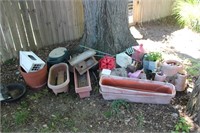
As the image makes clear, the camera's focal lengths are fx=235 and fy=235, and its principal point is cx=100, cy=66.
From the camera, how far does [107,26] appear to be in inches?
129

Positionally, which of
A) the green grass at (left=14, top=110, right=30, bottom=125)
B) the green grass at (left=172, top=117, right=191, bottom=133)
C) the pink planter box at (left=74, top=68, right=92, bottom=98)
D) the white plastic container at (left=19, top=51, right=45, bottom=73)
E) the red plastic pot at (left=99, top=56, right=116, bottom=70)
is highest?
the white plastic container at (left=19, top=51, right=45, bottom=73)

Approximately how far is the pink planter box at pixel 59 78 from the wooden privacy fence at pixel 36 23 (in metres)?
1.00

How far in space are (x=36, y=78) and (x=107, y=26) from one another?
46.9 inches

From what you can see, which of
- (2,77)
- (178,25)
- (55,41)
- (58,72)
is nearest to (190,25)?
(178,25)

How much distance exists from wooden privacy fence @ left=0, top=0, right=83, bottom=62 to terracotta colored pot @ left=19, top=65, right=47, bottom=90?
87 cm

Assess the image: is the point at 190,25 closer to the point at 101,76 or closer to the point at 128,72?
the point at 128,72

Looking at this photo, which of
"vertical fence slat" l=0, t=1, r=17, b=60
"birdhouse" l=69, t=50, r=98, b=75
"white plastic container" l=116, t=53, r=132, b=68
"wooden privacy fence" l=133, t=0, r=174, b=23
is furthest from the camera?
"wooden privacy fence" l=133, t=0, r=174, b=23

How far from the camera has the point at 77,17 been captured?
4.13m

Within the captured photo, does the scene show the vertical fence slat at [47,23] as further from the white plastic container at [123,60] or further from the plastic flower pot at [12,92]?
the white plastic container at [123,60]

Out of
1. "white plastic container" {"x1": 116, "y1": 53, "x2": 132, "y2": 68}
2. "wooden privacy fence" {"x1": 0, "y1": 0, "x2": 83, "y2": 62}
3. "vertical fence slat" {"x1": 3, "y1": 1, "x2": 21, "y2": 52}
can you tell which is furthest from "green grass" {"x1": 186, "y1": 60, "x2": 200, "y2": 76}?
"vertical fence slat" {"x1": 3, "y1": 1, "x2": 21, "y2": 52}

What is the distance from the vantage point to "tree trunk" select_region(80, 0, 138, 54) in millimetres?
3166

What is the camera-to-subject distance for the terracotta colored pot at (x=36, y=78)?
2.91 metres

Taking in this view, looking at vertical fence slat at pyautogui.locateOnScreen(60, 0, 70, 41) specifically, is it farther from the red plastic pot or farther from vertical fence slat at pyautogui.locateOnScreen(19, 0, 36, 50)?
the red plastic pot

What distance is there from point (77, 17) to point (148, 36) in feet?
4.54
